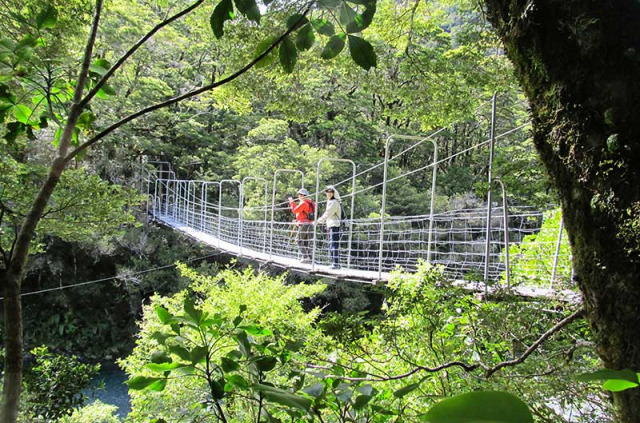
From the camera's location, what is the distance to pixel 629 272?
33 centimetres

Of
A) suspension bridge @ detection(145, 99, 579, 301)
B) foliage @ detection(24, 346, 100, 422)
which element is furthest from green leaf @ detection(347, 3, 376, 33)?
foliage @ detection(24, 346, 100, 422)

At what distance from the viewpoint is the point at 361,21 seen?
308 mm

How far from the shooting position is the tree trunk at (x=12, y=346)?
0.36 metres

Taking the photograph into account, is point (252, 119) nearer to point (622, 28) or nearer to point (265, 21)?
point (265, 21)

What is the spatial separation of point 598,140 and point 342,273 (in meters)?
2.35

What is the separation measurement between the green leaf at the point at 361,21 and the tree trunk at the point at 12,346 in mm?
359

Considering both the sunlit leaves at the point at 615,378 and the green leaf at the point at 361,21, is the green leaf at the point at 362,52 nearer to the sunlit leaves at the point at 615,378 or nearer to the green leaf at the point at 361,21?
the green leaf at the point at 361,21

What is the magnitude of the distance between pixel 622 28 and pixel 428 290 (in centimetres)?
93

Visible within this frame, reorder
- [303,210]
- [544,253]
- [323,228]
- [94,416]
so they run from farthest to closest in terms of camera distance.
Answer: [323,228], [303,210], [94,416], [544,253]

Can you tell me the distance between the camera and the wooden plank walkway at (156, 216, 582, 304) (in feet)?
3.38

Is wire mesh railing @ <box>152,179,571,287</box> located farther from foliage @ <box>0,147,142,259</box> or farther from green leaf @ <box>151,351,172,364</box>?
foliage @ <box>0,147,142,259</box>

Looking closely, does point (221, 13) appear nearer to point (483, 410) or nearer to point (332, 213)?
point (483, 410)

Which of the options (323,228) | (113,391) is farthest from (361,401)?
(113,391)

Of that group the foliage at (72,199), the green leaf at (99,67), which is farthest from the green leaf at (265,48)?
the foliage at (72,199)
